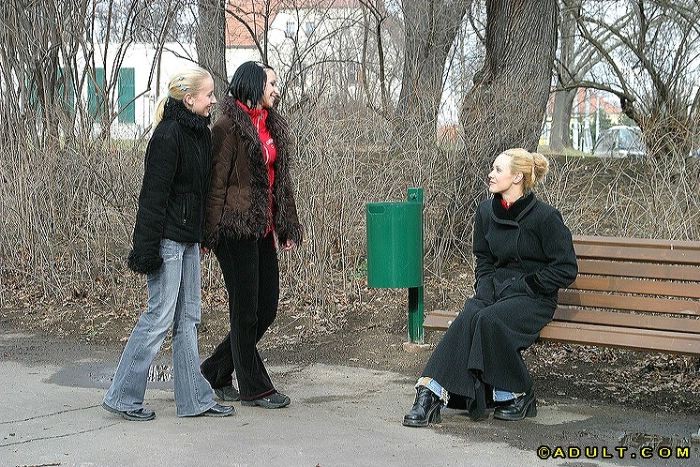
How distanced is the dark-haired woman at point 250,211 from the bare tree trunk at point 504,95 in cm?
319

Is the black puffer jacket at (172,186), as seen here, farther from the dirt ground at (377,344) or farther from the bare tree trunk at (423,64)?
the bare tree trunk at (423,64)

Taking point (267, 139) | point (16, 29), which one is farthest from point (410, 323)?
point (16, 29)

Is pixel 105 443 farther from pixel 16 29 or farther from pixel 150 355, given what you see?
pixel 16 29

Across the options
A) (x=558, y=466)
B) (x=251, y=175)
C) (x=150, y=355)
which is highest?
(x=251, y=175)

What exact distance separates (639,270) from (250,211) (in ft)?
7.06

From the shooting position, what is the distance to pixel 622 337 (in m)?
5.62

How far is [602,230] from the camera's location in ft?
28.9

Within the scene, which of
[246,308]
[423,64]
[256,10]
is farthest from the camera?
[256,10]

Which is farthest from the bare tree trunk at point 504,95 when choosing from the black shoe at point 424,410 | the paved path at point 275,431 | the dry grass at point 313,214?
the black shoe at point 424,410

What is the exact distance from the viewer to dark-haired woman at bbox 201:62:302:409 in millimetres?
5770

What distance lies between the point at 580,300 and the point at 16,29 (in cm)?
642

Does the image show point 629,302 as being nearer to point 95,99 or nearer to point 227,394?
point 227,394

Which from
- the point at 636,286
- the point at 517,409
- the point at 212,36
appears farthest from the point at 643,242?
the point at 212,36

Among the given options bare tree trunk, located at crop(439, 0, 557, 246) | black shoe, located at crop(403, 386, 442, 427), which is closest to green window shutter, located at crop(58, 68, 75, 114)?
bare tree trunk, located at crop(439, 0, 557, 246)
